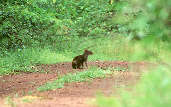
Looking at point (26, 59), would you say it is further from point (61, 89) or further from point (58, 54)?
point (61, 89)

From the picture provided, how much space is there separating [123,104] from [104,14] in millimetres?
15413

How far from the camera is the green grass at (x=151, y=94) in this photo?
5.59 meters

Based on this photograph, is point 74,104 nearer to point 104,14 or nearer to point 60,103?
point 60,103

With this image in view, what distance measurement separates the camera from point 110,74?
576 inches

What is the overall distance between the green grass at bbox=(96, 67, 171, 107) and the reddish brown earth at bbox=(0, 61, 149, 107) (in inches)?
82.7

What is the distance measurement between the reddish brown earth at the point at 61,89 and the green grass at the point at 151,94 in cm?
210

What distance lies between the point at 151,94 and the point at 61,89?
6264 millimetres

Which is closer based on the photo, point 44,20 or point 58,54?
point 44,20

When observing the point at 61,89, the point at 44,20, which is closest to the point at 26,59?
the point at 44,20

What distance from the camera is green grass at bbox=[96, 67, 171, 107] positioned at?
5.59 m

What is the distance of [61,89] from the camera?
11.9 meters

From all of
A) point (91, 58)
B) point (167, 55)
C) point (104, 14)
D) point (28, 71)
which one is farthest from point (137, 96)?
point (91, 58)

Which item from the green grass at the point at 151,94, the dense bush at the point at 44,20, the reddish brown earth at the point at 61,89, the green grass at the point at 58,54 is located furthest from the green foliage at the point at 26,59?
the green grass at the point at 151,94

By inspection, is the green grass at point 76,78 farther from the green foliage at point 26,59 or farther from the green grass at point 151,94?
the green grass at point 151,94
